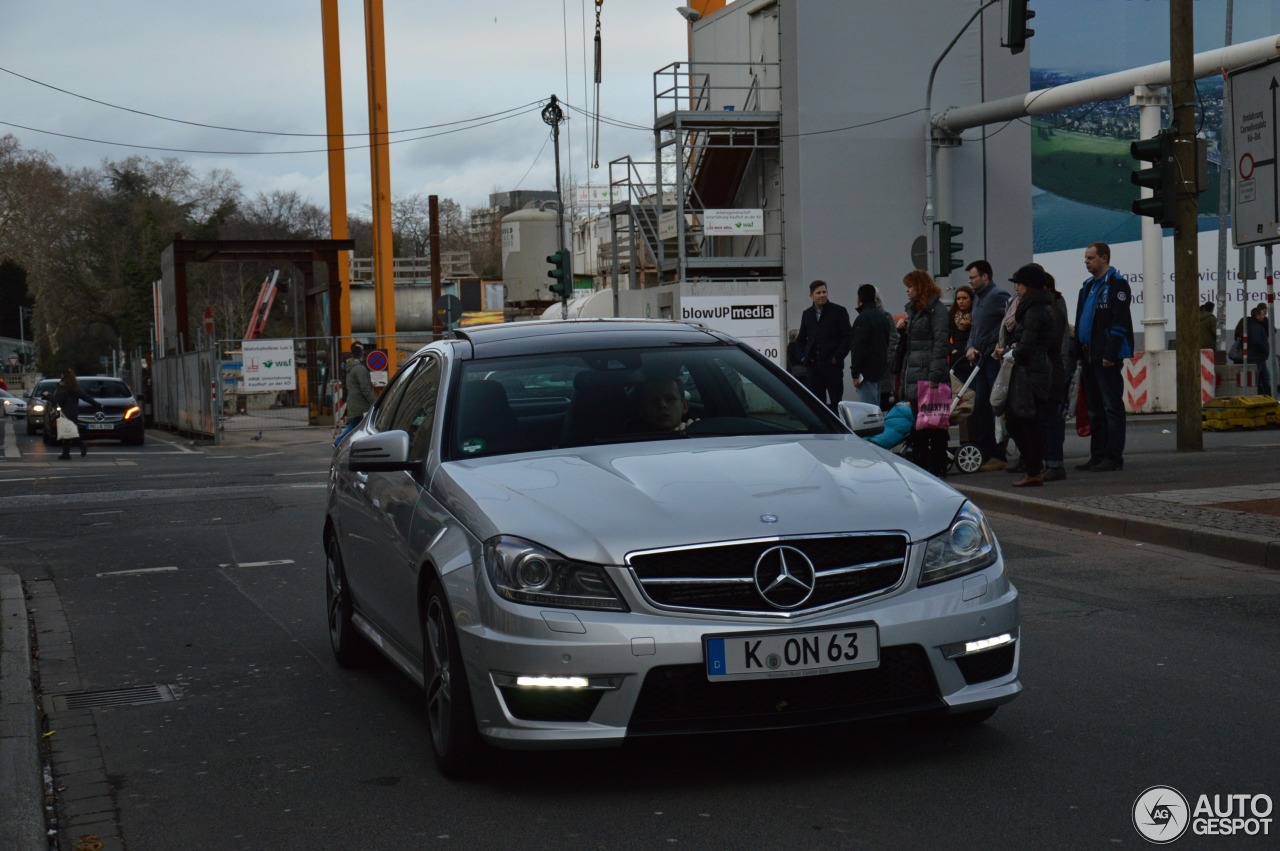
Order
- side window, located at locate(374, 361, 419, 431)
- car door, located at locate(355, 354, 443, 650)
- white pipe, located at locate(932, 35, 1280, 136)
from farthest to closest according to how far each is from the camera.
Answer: white pipe, located at locate(932, 35, 1280, 136)
side window, located at locate(374, 361, 419, 431)
car door, located at locate(355, 354, 443, 650)

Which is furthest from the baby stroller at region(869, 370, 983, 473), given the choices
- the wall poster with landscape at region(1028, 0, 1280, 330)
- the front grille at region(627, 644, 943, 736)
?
the wall poster with landscape at region(1028, 0, 1280, 330)

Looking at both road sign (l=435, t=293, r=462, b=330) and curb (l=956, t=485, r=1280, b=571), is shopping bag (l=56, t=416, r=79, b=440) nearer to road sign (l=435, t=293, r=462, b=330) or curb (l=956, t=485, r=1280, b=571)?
road sign (l=435, t=293, r=462, b=330)

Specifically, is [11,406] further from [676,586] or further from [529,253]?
[676,586]

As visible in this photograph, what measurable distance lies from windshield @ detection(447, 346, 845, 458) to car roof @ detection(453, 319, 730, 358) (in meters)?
0.07

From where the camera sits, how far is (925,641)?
475 centimetres

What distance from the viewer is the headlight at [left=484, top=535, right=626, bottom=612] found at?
462 centimetres

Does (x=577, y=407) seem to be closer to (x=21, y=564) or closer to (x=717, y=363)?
(x=717, y=363)

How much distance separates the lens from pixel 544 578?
4.70 m

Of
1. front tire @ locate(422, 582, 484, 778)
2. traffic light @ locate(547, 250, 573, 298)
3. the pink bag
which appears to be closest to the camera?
front tire @ locate(422, 582, 484, 778)

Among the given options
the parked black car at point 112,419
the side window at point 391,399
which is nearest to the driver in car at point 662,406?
the side window at point 391,399

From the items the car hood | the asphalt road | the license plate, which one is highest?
the car hood

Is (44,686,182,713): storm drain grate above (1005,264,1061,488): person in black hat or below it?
below

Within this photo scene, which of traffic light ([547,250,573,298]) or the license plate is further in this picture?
traffic light ([547,250,573,298])

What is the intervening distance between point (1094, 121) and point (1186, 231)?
40.5 metres
